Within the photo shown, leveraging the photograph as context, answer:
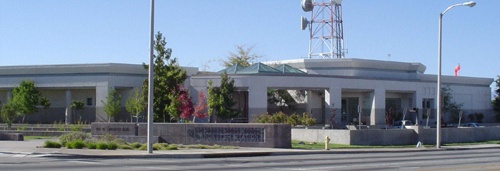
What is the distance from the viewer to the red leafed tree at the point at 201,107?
59.9 meters

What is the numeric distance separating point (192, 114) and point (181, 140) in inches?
684

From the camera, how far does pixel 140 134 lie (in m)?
43.1

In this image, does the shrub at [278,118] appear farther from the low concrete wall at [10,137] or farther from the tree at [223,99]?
the low concrete wall at [10,137]

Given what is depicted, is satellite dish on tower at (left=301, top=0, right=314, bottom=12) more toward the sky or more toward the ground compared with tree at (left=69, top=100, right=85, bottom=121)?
more toward the sky

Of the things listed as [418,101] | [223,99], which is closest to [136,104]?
[223,99]

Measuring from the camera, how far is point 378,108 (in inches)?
2798

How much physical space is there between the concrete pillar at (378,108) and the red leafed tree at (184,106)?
20474 millimetres

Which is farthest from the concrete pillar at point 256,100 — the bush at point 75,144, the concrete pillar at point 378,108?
the bush at point 75,144

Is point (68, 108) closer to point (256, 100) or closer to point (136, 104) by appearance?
point (136, 104)

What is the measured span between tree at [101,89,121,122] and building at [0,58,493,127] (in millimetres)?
1439

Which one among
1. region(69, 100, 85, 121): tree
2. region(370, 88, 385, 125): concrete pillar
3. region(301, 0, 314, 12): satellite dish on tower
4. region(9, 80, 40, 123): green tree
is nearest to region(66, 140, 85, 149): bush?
region(9, 80, 40, 123): green tree

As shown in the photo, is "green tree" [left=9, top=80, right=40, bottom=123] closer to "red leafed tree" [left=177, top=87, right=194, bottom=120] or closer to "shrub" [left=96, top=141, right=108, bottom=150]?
"red leafed tree" [left=177, top=87, right=194, bottom=120]

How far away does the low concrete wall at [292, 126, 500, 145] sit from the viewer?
44.2 m

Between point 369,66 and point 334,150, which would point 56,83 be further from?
point 334,150
